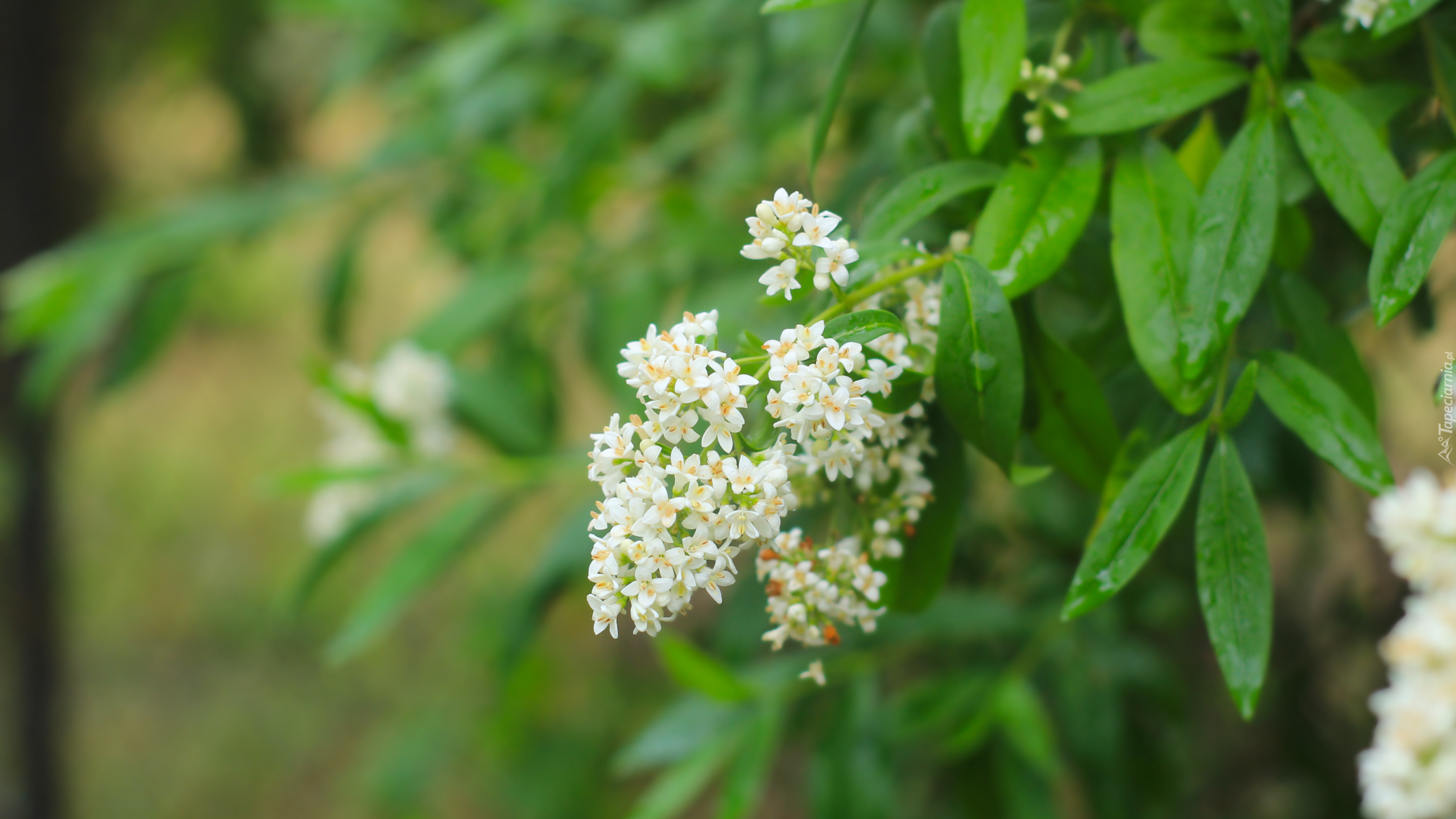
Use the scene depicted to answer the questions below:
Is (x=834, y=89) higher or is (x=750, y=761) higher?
(x=834, y=89)

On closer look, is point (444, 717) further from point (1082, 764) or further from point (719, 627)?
point (1082, 764)

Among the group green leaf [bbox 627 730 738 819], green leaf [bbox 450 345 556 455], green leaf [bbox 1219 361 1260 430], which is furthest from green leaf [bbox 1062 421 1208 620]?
green leaf [bbox 450 345 556 455]

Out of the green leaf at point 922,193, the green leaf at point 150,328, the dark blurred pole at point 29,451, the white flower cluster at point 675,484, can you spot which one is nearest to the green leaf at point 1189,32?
the green leaf at point 922,193

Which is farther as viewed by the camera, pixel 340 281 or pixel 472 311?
pixel 340 281

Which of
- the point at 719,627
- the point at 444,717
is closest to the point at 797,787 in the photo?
the point at 444,717

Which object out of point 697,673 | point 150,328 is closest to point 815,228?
point 697,673

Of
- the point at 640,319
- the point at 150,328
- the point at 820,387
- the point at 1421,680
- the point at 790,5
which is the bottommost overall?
the point at 640,319

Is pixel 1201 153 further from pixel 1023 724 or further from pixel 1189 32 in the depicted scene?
pixel 1023 724
